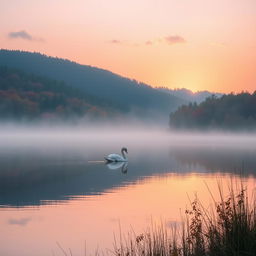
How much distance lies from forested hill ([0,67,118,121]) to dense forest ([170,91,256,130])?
120 feet

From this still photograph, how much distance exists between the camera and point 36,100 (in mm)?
179875

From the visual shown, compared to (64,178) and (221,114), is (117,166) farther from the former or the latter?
(221,114)

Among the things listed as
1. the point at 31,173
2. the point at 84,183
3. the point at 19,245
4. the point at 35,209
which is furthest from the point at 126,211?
the point at 31,173

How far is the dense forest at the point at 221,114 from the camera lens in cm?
14538

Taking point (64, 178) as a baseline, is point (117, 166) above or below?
above

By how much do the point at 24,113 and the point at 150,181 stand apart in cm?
15880

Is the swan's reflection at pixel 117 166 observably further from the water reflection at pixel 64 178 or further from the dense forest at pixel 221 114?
the dense forest at pixel 221 114

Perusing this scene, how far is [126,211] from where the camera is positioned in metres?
18.1

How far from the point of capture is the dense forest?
145 metres

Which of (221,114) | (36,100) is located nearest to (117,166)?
(221,114)

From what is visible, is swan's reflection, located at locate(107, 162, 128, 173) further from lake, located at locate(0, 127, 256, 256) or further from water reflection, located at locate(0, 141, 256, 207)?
lake, located at locate(0, 127, 256, 256)

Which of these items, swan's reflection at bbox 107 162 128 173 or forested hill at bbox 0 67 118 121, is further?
forested hill at bbox 0 67 118 121

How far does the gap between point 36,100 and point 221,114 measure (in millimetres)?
60458

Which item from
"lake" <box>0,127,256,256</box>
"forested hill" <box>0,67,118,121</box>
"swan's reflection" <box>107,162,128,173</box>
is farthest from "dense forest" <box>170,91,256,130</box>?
"lake" <box>0,127,256,256</box>
